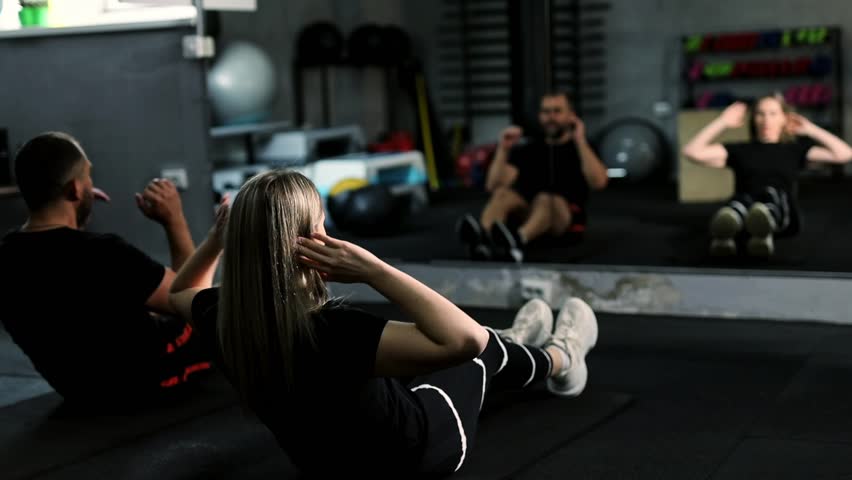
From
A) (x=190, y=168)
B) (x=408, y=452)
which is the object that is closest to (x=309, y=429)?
(x=408, y=452)

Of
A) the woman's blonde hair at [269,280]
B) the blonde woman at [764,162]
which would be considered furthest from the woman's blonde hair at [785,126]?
the woman's blonde hair at [269,280]

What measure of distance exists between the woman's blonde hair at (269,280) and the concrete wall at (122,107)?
2510 mm

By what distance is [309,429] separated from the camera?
87.9 inches

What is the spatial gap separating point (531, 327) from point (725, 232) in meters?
1.63

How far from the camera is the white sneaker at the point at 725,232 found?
4.38 metres

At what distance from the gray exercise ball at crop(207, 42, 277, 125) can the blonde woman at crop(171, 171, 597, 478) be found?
14.3ft

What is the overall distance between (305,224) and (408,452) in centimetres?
57

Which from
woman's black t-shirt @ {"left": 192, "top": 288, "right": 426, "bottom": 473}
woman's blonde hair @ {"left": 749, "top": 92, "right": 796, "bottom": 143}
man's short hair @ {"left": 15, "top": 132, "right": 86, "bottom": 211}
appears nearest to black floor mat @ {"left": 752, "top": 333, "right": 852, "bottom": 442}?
woman's black t-shirt @ {"left": 192, "top": 288, "right": 426, "bottom": 473}

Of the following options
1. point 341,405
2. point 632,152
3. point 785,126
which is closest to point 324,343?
point 341,405

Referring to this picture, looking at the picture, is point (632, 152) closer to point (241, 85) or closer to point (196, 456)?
point (241, 85)

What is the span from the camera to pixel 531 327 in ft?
10.0

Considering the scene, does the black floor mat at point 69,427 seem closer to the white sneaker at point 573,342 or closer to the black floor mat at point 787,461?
the white sneaker at point 573,342

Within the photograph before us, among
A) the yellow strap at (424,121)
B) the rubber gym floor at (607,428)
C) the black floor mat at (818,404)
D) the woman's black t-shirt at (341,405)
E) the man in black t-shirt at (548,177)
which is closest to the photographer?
the woman's black t-shirt at (341,405)

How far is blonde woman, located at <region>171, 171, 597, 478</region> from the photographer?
199cm
